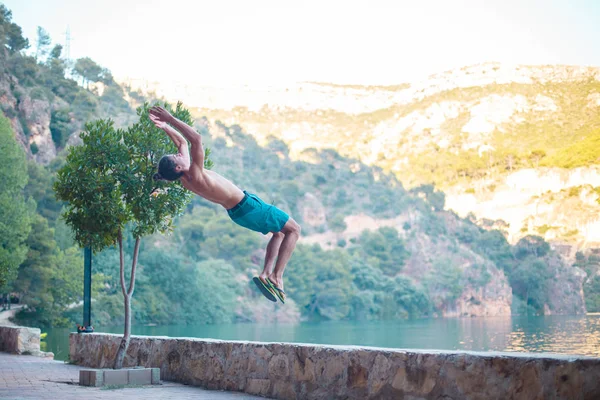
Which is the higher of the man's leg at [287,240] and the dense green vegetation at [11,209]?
the dense green vegetation at [11,209]

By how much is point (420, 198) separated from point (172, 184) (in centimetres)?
9099

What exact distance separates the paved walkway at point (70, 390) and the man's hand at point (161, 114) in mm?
2299

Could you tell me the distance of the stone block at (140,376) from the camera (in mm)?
7152

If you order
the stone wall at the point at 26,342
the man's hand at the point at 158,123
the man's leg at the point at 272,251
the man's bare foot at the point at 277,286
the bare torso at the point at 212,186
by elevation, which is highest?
the man's hand at the point at 158,123

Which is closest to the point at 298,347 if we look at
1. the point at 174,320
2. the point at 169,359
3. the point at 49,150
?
the point at 169,359

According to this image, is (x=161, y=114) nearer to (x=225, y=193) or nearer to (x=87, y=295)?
(x=225, y=193)

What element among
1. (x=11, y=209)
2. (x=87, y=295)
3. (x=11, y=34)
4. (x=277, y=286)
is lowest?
(x=87, y=295)

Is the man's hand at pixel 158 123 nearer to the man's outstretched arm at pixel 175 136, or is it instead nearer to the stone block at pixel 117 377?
the man's outstretched arm at pixel 175 136

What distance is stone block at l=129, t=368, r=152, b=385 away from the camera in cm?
715

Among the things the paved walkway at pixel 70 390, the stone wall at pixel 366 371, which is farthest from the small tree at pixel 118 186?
the stone wall at pixel 366 371

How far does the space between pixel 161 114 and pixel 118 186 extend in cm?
283

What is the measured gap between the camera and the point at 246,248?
224 feet

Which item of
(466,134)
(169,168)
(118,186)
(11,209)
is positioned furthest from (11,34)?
(466,134)

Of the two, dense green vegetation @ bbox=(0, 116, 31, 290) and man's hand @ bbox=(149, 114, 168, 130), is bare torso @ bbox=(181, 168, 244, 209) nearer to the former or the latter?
man's hand @ bbox=(149, 114, 168, 130)
